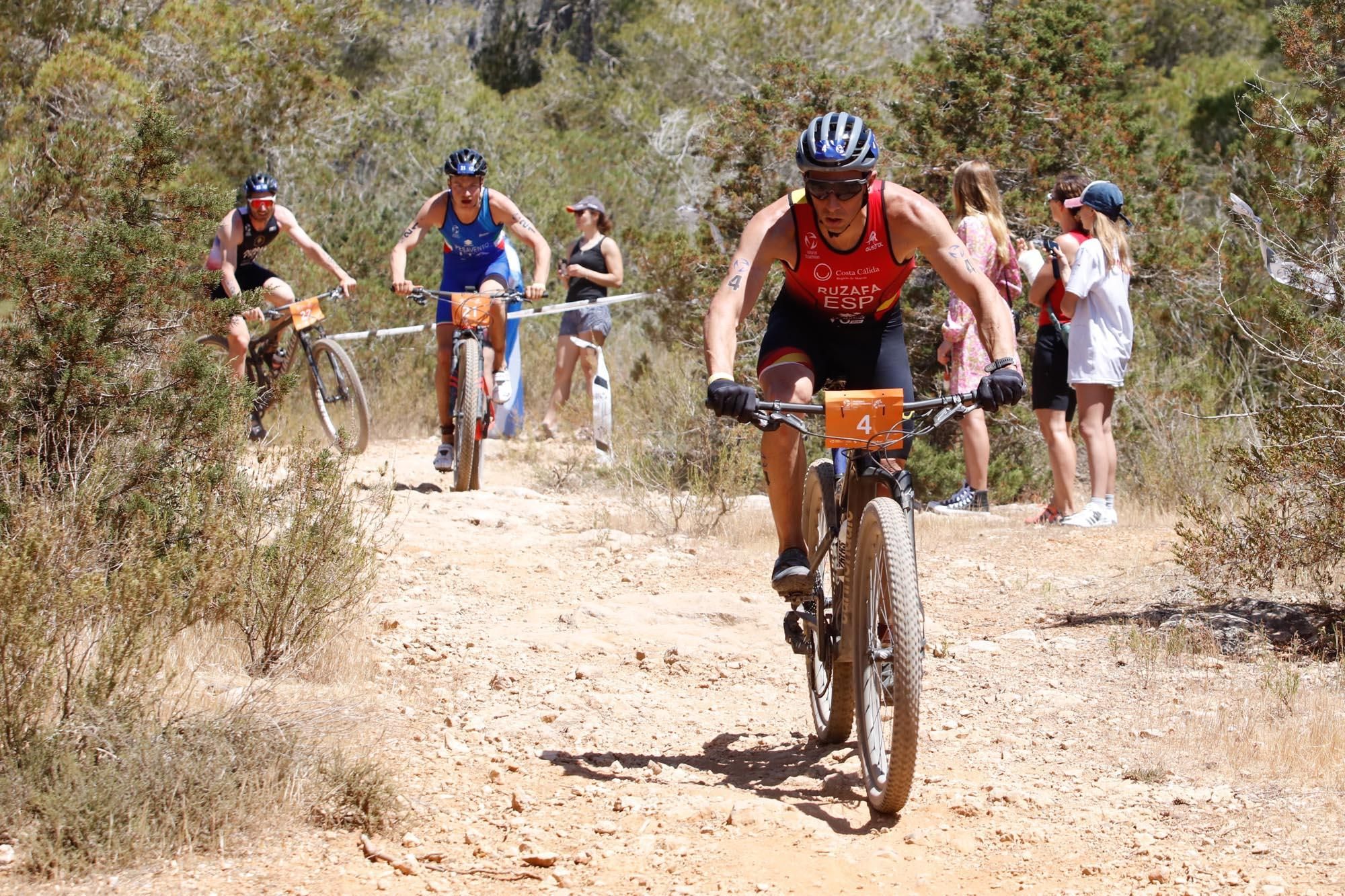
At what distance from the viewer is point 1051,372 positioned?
801 centimetres

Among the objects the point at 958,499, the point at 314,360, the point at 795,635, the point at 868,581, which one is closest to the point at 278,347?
the point at 314,360

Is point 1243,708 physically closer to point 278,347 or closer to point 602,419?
point 602,419

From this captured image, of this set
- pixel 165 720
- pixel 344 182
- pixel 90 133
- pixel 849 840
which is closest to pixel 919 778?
pixel 849 840

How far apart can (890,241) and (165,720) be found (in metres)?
2.55

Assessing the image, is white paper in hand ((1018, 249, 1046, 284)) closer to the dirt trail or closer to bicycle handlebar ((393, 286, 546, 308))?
the dirt trail

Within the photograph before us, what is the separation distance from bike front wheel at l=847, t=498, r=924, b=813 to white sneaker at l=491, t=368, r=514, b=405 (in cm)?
494

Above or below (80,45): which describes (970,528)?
below

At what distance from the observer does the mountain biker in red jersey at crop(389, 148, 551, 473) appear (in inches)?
347

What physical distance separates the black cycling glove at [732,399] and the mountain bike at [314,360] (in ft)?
19.3

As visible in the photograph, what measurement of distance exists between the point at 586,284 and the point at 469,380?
2.91m

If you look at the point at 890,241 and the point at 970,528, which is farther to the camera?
the point at 970,528

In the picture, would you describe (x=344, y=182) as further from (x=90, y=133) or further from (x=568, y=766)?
(x=568, y=766)

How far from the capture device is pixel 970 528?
7.89m

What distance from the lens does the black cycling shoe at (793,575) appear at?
452 cm
